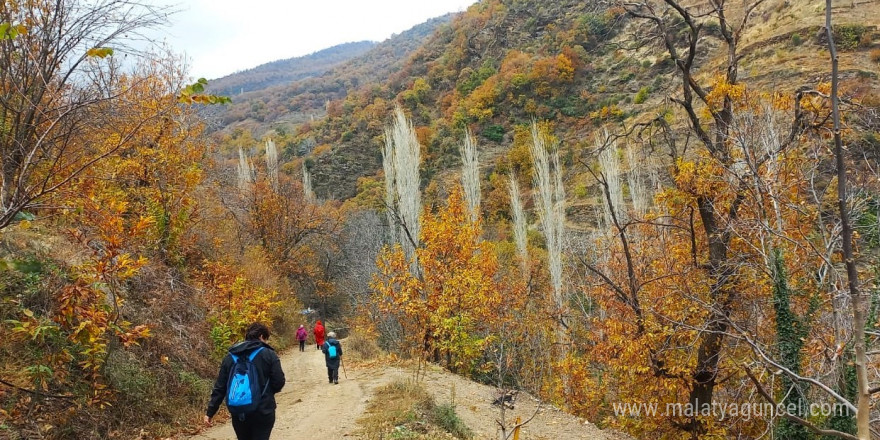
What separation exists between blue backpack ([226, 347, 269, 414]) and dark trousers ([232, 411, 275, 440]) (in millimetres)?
100

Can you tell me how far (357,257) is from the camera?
27109 millimetres

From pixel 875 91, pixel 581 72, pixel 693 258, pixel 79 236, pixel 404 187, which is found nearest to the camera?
pixel 79 236

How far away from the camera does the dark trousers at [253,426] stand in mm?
3896

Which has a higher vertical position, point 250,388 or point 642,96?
point 642,96

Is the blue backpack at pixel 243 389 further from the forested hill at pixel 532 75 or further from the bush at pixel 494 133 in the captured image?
the bush at pixel 494 133

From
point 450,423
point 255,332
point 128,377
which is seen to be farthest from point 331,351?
point 255,332

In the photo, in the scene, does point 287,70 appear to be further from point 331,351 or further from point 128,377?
point 128,377

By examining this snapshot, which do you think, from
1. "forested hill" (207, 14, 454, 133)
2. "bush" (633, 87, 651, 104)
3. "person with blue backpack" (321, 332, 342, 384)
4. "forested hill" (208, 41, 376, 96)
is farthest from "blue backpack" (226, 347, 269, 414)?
"forested hill" (208, 41, 376, 96)

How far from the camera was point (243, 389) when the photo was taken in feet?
12.6

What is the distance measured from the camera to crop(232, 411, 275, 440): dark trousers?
3896mm

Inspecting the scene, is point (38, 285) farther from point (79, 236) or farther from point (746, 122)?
point (746, 122)

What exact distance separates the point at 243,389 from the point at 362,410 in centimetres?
479

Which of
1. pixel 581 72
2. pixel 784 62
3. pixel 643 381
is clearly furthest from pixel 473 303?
pixel 581 72

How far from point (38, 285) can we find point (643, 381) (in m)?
9.94
